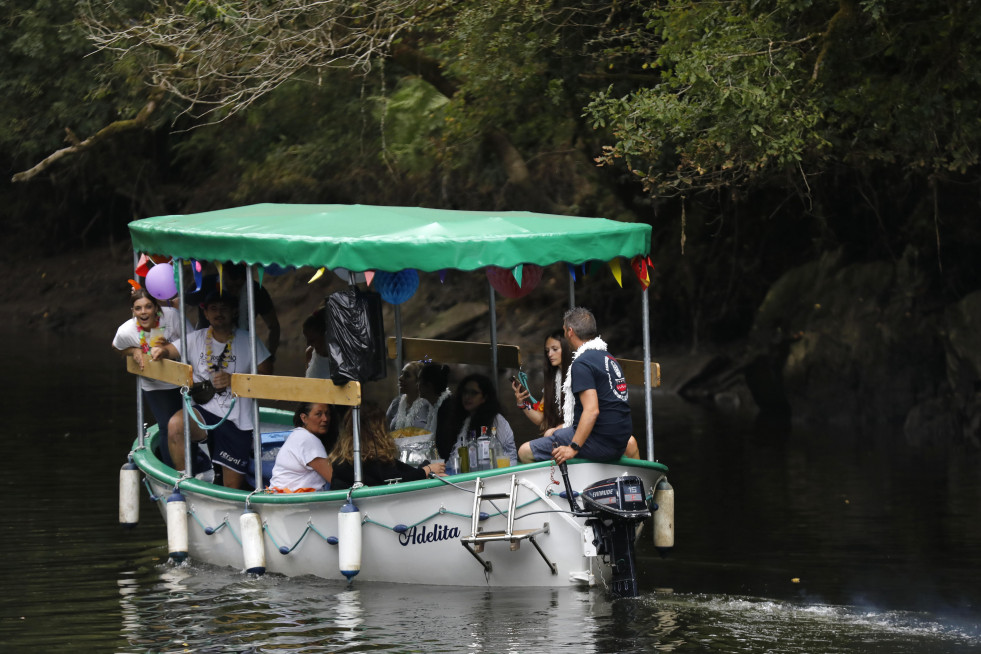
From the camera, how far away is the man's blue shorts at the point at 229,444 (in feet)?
35.9

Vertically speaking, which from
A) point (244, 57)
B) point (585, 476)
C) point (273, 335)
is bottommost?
point (585, 476)

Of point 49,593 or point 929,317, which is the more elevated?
point 929,317

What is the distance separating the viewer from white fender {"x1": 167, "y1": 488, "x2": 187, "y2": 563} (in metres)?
10.7

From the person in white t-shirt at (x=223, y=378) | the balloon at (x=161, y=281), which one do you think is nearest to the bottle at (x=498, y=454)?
the person in white t-shirt at (x=223, y=378)

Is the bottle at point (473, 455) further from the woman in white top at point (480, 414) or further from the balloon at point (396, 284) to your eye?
the balloon at point (396, 284)

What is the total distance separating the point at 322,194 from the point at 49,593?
64.7 ft

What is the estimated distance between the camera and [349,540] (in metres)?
9.69

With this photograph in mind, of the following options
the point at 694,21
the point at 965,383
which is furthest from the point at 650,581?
the point at 965,383

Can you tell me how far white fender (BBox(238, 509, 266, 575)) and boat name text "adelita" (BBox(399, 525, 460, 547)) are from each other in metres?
0.97

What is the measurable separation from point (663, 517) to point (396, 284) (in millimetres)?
2387

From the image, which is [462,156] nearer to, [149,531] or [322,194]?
[322,194]

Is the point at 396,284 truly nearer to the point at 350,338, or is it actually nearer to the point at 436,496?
the point at 350,338

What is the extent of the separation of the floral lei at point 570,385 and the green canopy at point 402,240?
0.53 meters

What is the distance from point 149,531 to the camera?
41.2 ft
